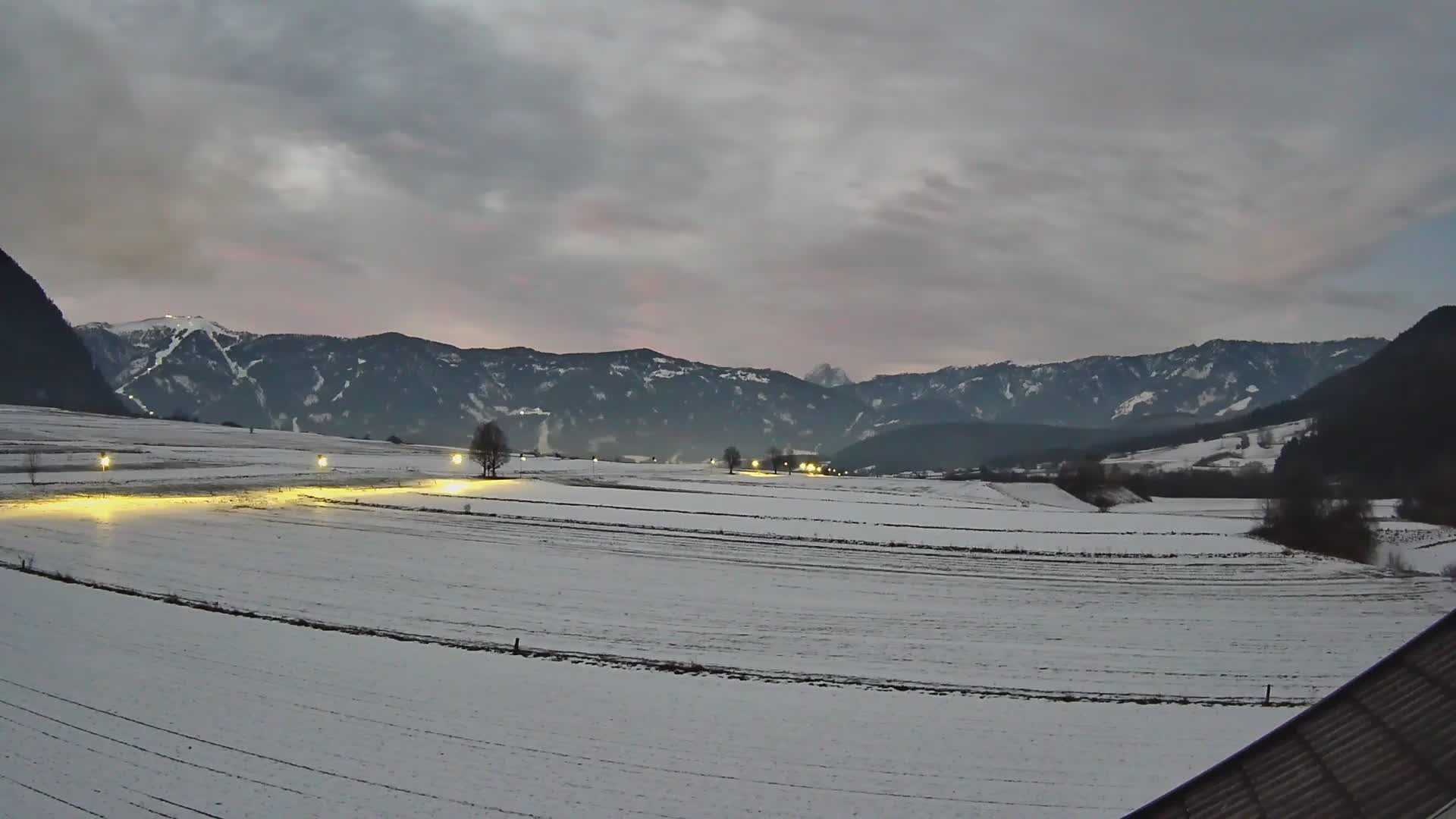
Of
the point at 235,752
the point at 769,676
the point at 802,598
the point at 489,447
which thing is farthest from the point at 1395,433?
the point at 235,752

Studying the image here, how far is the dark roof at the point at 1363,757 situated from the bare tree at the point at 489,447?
113 meters

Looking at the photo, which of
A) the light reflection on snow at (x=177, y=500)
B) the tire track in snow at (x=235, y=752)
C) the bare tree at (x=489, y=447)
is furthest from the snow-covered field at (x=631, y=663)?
the bare tree at (x=489, y=447)

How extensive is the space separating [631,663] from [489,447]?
95.6 m

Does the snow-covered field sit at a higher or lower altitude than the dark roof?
lower

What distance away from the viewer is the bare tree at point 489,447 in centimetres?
11394

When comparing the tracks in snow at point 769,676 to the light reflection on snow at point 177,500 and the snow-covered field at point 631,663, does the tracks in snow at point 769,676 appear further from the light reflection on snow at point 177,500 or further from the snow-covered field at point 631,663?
the light reflection on snow at point 177,500

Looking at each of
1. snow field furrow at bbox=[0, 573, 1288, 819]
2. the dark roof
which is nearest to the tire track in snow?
snow field furrow at bbox=[0, 573, 1288, 819]

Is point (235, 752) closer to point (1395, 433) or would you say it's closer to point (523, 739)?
point (523, 739)

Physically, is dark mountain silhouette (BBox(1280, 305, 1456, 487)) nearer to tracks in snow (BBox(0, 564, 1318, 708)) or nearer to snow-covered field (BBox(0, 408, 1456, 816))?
snow-covered field (BBox(0, 408, 1456, 816))

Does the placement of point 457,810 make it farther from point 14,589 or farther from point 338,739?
point 14,589

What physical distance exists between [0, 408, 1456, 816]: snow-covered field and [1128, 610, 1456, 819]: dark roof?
10.7 metres

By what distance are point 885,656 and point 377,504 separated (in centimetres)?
5530

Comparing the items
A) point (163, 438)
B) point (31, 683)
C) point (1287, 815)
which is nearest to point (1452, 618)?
point (1287, 815)

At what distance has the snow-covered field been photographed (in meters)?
16.5
